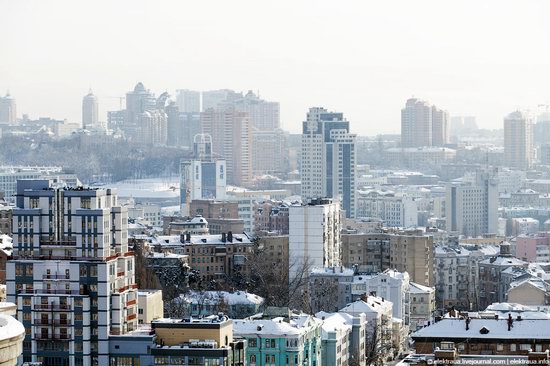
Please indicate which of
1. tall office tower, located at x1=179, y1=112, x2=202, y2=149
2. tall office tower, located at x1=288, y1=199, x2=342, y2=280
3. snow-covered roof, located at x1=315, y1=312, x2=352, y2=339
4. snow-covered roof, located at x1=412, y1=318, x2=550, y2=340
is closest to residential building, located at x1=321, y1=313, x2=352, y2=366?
snow-covered roof, located at x1=315, y1=312, x2=352, y2=339

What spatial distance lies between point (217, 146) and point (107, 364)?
78097mm

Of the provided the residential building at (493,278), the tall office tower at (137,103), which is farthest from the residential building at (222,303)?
the tall office tower at (137,103)

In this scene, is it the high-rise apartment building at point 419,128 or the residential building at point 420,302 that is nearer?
the residential building at point 420,302

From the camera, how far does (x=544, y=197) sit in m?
86.6

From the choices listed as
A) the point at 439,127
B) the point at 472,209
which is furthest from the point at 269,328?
the point at 439,127

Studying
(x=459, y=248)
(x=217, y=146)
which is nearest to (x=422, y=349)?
(x=459, y=248)

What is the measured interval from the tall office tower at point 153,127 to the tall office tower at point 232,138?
32.3 ft

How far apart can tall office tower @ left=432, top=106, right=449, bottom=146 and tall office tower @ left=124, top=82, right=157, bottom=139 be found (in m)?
18.0

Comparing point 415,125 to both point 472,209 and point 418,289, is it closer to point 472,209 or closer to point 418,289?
point 472,209

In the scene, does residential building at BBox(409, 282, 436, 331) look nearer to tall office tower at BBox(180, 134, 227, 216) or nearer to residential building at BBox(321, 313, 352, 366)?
residential building at BBox(321, 313, 352, 366)

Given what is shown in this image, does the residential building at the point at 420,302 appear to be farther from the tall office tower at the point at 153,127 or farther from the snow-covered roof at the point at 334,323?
the tall office tower at the point at 153,127

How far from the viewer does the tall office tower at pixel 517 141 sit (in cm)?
10575

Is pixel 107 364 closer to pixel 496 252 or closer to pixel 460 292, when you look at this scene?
pixel 460 292

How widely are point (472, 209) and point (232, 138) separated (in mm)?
31791
